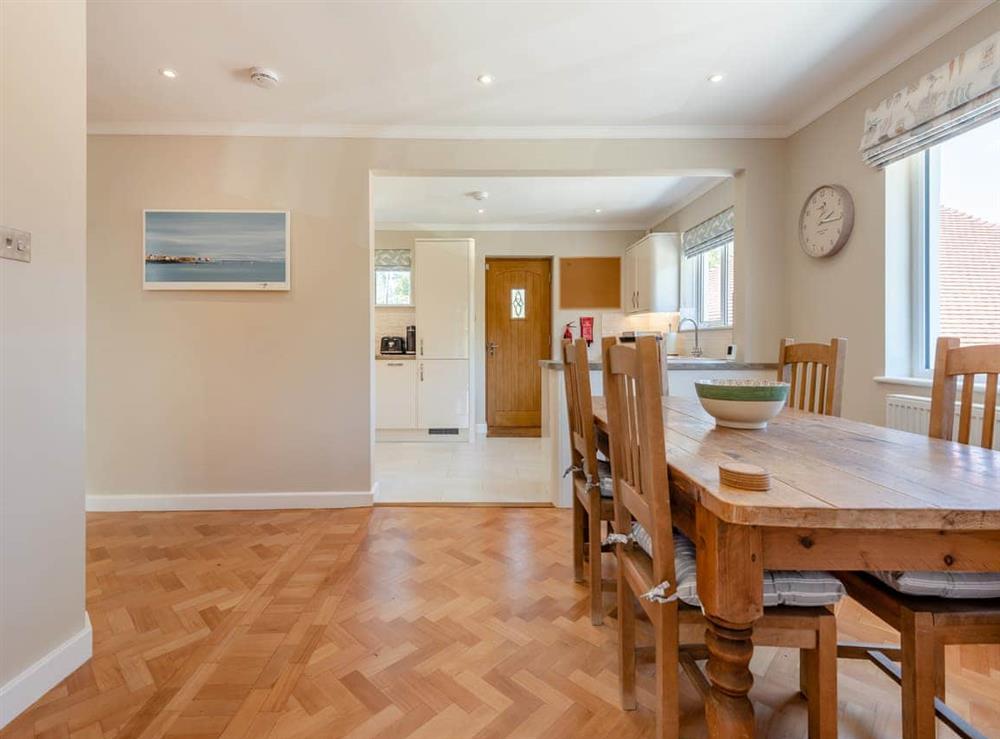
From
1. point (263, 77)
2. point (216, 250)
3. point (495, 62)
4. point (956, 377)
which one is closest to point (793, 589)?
point (956, 377)

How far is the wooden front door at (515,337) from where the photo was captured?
5512 mm

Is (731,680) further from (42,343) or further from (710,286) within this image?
(710,286)

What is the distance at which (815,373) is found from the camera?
1915 mm

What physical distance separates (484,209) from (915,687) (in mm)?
4567

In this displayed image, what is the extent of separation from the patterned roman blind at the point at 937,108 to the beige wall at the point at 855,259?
0.39 ft

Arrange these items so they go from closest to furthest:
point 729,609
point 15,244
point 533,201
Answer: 1. point 729,609
2. point 15,244
3. point 533,201

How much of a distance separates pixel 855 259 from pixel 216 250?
3724 millimetres

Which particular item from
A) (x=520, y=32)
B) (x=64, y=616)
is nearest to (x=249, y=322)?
(x=64, y=616)

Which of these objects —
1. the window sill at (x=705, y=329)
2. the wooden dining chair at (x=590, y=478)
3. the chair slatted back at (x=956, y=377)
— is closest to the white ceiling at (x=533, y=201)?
the window sill at (x=705, y=329)

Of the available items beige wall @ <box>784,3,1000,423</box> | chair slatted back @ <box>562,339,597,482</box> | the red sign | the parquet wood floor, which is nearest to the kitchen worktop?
beige wall @ <box>784,3,1000,423</box>

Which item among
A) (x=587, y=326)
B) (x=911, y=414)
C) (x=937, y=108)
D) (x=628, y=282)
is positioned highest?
(x=937, y=108)

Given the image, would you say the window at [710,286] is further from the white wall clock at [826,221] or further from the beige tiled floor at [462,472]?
the beige tiled floor at [462,472]

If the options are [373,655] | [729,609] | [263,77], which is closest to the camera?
[729,609]

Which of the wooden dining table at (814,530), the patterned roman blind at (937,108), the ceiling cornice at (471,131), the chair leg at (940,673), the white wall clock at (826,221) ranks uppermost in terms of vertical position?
the ceiling cornice at (471,131)
